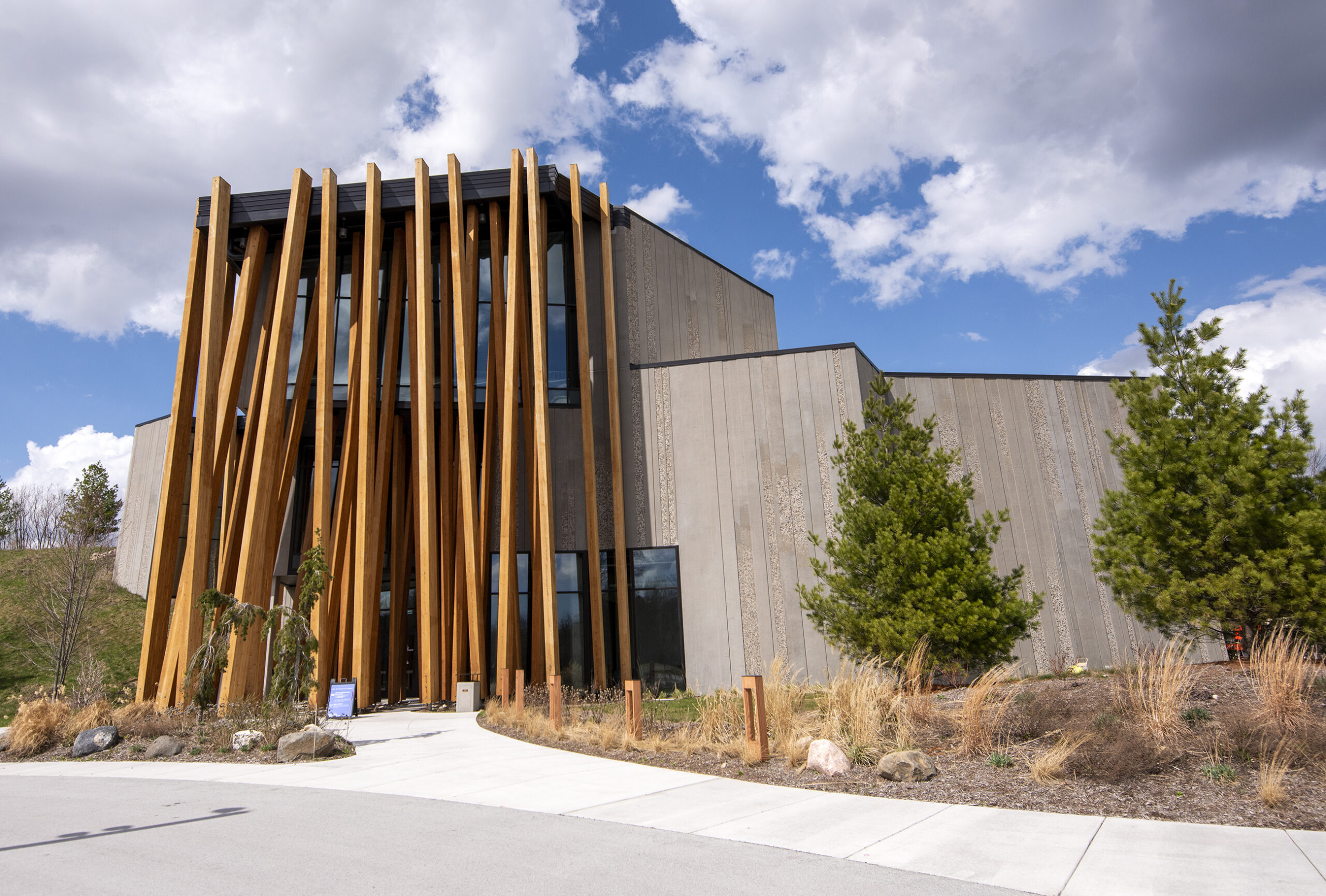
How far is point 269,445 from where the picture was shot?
58.2 ft

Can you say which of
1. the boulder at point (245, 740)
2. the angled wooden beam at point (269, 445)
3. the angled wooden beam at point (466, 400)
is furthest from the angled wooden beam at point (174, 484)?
the boulder at point (245, 740)

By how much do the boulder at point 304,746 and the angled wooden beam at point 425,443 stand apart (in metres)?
6.72

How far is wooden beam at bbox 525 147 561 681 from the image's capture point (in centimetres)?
1727

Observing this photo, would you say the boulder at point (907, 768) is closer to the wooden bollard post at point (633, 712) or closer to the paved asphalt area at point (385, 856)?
the paved asphalt area at point (385, 856)

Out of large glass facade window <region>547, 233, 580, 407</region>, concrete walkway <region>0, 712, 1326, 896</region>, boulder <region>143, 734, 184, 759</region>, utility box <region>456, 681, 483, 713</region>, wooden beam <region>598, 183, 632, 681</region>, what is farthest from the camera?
large glass facade window <region>547, 233, 580, 407</region>

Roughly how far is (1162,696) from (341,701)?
13.3 meters

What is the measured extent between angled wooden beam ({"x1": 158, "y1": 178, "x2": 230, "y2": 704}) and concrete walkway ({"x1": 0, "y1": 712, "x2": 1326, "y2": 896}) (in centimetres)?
737

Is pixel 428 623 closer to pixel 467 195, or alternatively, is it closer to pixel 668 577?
pixel 668 577

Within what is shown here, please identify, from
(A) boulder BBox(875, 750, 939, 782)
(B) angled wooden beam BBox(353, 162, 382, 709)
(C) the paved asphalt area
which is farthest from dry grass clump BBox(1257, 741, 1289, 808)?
(B) angled wooden beam BBox(353, 162, 382, 709)

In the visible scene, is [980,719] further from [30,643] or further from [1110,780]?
[30,643]

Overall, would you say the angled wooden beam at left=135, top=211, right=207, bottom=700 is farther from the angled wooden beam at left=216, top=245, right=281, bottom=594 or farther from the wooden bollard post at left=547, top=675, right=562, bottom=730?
the wooden bollard post at left=547, top=675, right=562, bottom=730

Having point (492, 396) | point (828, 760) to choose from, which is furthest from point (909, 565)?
point (492, 396)

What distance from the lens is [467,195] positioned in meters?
19.9

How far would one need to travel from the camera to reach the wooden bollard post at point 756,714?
7992 mm
